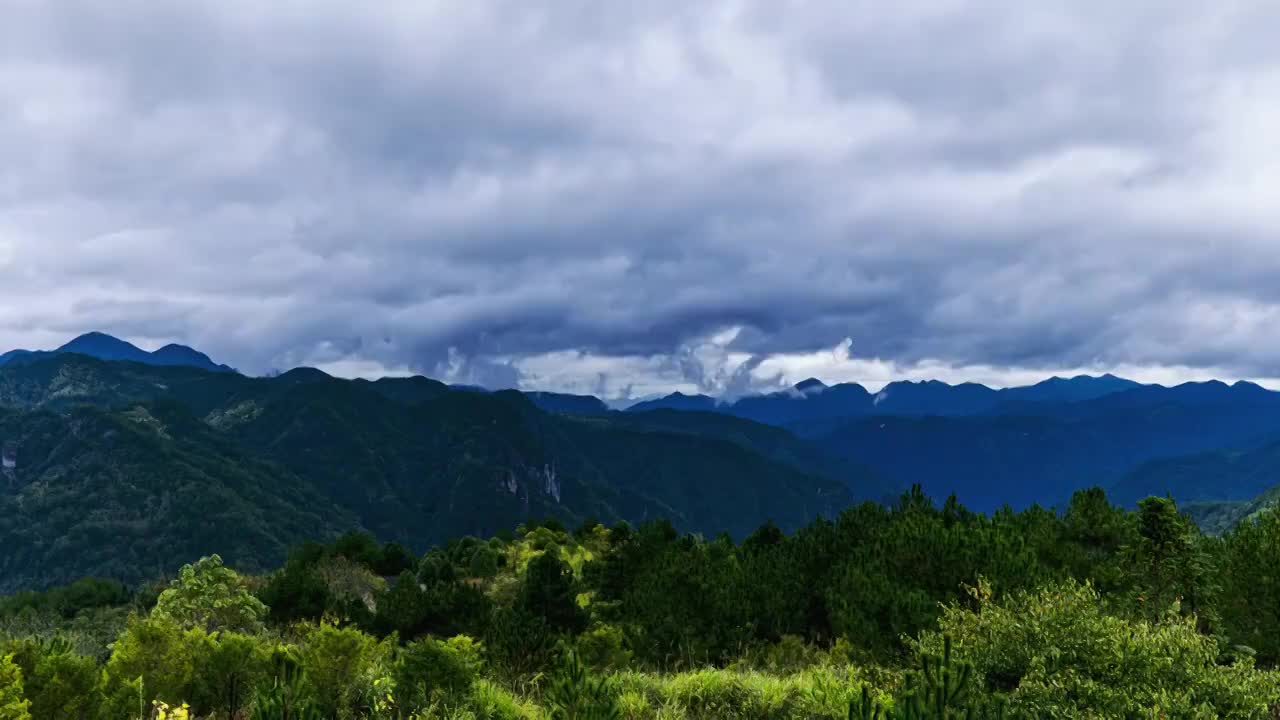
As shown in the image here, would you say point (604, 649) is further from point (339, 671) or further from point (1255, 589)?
point (1255, 589)

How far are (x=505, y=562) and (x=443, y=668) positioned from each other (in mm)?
58251

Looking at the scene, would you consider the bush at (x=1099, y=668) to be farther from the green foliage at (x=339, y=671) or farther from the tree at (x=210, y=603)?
the tree at (x=210, y=603)

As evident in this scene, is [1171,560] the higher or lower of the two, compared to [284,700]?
lower

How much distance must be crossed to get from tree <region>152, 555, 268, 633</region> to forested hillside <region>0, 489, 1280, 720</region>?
0.10m

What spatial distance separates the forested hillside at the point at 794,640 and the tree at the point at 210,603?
0.34ft

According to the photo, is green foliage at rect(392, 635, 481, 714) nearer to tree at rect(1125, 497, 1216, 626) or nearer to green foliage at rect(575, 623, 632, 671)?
green foliage at rect(575, 623, 632, 671)

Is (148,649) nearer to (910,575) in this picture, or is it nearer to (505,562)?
(910,575)


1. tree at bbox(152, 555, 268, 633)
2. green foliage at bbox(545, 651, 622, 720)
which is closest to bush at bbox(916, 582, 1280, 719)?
green foliage at bbox(545, 651, 622, 720)

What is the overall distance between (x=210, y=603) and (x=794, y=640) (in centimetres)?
2191

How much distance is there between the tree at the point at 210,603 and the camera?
92.3 feet

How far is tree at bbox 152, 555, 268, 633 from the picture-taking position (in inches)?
1107

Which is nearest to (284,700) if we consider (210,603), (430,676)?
(430,676)

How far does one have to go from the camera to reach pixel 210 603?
28.1 meters

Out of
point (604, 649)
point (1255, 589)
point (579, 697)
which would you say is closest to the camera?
point (579, 697)
